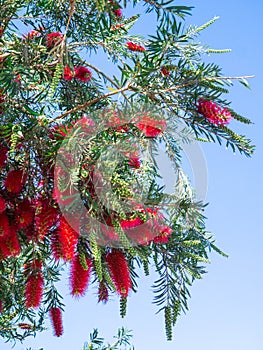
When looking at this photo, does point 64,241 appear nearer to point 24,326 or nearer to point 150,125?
point 150,125

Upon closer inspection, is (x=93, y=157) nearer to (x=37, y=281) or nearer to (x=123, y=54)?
(x=37, y=281)

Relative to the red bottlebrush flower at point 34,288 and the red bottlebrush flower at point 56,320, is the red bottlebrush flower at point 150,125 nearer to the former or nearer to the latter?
the red bottlebrush flower at point 34,288

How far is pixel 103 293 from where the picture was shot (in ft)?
6.66

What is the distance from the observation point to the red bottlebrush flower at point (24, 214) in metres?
1.85

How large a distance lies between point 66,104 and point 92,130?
89 centimetres

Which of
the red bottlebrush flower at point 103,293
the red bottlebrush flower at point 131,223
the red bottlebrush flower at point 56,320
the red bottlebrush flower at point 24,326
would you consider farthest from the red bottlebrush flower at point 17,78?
the red bottlebrush flower at point 24,326

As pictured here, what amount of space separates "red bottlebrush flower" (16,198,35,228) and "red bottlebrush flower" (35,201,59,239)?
3cm

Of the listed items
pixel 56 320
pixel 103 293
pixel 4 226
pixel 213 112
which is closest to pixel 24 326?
pixel 56 320

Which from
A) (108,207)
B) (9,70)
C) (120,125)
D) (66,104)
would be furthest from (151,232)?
(66,104)

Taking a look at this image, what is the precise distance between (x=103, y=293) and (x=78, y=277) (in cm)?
28

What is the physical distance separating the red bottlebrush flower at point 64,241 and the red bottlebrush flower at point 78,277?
5 cm

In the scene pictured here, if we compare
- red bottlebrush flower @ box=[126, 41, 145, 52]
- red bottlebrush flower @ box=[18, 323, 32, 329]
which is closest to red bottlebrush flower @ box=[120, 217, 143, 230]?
red bottlebrush flower @ box=[126, 41, 145, 52]

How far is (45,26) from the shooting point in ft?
8.75

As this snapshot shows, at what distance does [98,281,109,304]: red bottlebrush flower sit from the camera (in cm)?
202
